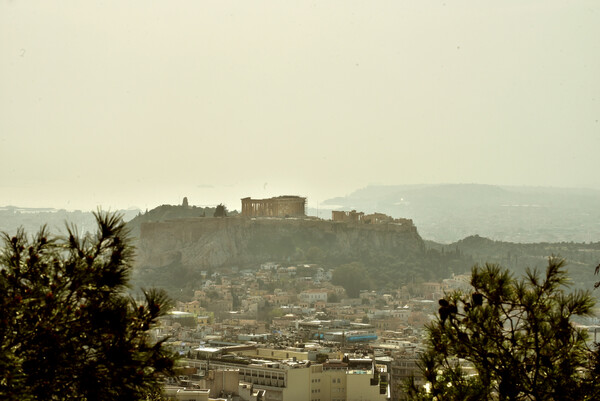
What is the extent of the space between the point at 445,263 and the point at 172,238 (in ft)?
65.8

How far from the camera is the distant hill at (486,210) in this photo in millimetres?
147375

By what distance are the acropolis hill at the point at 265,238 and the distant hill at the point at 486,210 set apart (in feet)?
199

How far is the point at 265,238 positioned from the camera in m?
81.1

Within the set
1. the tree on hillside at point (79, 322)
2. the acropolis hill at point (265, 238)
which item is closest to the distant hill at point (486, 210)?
the acropolis hill at point (265, 238)

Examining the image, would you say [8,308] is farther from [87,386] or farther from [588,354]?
[588,354]

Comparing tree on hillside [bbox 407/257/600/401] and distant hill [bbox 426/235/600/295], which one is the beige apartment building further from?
distant hill [bbox 426/235/600/295]

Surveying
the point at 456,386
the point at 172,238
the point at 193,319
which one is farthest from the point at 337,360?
→ the point at 172,238

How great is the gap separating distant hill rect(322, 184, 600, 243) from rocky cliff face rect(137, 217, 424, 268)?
60.8 metres

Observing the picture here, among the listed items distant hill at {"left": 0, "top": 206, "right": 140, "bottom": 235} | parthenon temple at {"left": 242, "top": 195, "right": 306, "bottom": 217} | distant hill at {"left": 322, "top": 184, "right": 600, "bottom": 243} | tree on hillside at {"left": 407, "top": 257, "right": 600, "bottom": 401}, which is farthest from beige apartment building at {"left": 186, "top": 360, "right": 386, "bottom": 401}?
distant hill at {"left": 322, "top": 184, "right": 600, "bottom": 243}

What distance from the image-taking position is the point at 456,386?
21.6 feet

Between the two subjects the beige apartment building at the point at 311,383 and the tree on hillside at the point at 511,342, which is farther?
the beige apartment building at the point at 311,383

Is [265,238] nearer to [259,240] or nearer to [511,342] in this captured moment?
[259,240]

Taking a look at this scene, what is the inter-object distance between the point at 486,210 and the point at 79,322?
171670 mm

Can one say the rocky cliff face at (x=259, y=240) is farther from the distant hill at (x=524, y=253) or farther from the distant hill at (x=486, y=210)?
the distant hill at (x=486, y=210)
